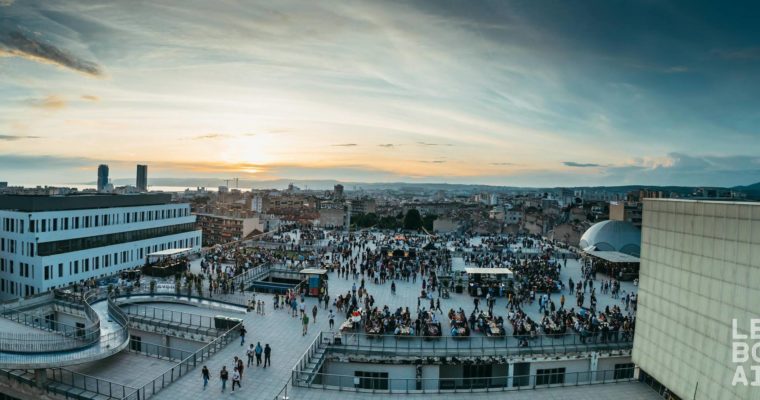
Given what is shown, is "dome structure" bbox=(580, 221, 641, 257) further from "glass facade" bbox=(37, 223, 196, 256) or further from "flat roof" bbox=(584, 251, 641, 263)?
"glass facade" bbox=(37, 223, 196, 256)

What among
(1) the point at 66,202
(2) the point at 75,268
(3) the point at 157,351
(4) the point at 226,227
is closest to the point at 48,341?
(3) the point at 157,351

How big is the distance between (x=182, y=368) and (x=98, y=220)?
2615 cm

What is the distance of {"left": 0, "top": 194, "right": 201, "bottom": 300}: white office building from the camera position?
32.6 m

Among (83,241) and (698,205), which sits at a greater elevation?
(698,205)

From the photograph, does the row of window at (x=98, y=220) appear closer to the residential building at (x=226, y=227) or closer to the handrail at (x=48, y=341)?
the handrail at (x=48, y=341)

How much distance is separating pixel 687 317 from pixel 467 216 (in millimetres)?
114547

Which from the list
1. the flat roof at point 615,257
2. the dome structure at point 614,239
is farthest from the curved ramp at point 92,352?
the dome structure at point 614,239

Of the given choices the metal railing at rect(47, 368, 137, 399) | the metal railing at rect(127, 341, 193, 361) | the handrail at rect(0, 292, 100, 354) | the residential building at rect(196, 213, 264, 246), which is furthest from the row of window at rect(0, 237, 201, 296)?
the residential building at rect(196, 213, 264, 246)

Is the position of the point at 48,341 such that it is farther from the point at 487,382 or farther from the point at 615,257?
the point at 615,257

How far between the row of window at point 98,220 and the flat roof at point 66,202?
3.15 ft

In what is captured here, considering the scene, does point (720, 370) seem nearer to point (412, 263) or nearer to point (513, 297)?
point (513, 297)

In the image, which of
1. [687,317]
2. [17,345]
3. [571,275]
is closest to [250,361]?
[17,345]

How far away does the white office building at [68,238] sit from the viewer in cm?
3256

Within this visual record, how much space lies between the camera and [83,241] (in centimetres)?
3606
